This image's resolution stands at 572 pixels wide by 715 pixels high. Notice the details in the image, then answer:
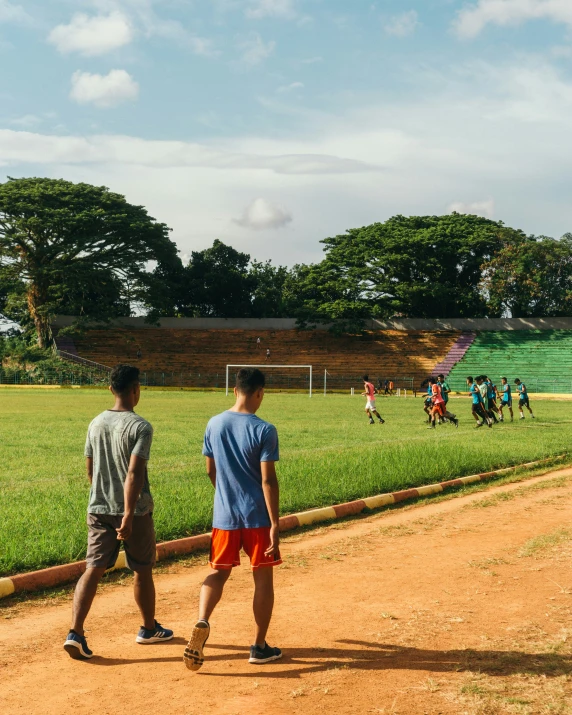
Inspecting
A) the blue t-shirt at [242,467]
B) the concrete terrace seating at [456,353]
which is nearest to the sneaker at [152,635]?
the blue t-shirt at [242,467]

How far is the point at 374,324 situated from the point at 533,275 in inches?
521

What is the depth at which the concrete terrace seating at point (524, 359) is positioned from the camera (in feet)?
186

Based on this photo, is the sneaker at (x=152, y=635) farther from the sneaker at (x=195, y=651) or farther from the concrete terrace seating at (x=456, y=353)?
the concrete terrace seating at (x=456, y=353)

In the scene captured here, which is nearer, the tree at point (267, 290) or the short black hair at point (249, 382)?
the short black hair at point (249, 382)

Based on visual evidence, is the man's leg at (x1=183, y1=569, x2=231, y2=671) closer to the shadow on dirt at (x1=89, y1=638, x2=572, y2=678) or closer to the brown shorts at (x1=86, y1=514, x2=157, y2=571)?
the shadow on dirt at (x1=89, y1=638, x2=572, y2=678)

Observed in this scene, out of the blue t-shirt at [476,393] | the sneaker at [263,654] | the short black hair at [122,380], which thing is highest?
the short black hair at [122,380]

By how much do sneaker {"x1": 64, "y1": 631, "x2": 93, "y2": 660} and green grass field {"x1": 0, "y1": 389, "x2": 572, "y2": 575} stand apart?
7.34ft

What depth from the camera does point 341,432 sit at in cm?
2233

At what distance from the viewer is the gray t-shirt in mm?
5320

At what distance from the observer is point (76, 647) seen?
511 cm

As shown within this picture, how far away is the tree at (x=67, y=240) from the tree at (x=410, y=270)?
571 inches

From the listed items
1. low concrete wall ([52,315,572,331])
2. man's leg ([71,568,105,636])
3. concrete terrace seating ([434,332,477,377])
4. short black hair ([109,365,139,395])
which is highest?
low concrete wall ([52,315,572,331])

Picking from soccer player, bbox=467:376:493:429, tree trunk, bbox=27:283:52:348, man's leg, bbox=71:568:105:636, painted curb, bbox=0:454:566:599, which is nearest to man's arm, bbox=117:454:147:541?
man's leg, bbox=71:568:105:636

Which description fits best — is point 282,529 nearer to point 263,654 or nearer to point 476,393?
point 263,654
